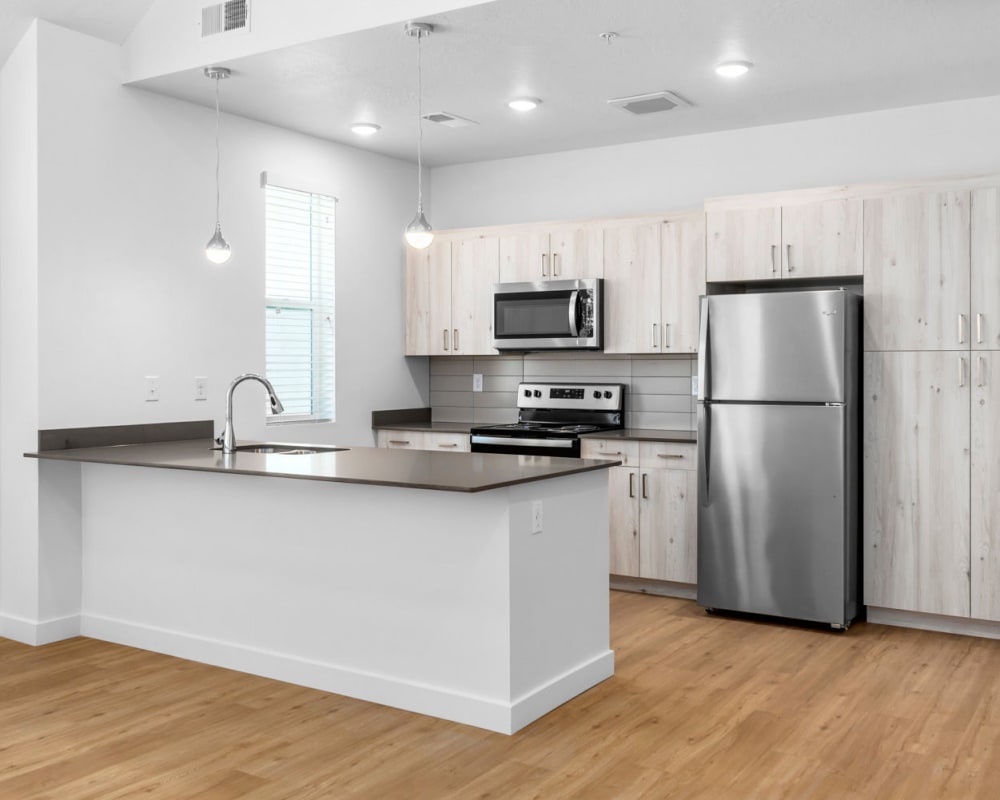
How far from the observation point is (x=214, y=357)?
16.4ft

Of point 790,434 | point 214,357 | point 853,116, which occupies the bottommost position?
point 790,434

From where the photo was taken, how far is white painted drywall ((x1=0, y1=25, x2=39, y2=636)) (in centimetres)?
420

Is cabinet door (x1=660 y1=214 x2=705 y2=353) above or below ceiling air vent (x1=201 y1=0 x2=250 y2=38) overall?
below

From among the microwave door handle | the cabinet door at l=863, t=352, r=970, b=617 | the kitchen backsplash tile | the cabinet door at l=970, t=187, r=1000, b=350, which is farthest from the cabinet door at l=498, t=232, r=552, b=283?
the cabinet door at l=970, t=187, r=1000, b=350

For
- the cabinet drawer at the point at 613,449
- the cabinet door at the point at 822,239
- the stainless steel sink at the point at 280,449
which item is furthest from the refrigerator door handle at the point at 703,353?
the stainless steel sink at the point at 280,449

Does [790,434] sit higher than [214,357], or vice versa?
[214,357]

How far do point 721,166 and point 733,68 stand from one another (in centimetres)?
125

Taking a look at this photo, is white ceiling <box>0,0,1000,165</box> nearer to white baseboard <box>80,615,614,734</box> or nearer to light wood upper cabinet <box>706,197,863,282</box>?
light wood upper cabinet <box>706,197,863,282</box>

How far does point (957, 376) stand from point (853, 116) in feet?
5.11

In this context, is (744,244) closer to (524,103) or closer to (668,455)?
(668,455)

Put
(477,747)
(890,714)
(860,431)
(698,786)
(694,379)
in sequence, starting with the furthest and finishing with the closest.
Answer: (694,379) → (860,431) → (890,714) → (477,747) → (698,786)

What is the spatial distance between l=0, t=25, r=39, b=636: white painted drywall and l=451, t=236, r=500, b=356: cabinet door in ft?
8.46

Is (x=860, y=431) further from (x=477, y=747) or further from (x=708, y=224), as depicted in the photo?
(x=477, y=747)

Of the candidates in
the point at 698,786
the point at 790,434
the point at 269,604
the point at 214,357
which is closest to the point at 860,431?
the point at 790,434
